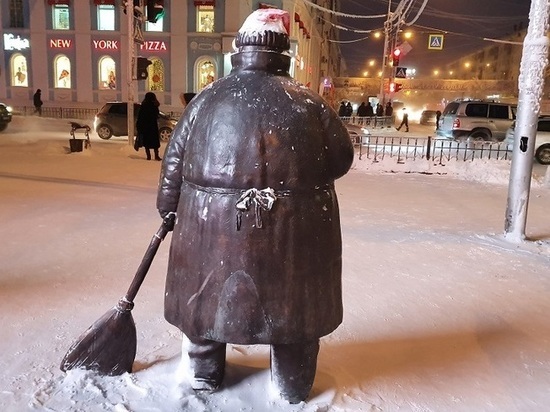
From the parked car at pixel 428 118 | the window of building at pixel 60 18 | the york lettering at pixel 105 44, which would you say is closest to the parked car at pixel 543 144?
the york lettering at pixel 105 44

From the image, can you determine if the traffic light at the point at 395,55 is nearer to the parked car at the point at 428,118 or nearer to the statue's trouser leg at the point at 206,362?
the parked car at the point at 428,118

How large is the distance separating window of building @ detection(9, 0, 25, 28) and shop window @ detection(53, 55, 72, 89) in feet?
9.71

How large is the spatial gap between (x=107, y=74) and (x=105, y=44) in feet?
5.64

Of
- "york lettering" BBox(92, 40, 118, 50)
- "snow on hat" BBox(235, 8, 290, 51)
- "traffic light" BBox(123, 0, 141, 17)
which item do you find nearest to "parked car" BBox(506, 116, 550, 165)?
"traffic light" BBox(123, 0, 141, 17)

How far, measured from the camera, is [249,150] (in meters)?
2.69

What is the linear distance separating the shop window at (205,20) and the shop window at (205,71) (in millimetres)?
1704

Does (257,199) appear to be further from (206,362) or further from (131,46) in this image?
(131,46)

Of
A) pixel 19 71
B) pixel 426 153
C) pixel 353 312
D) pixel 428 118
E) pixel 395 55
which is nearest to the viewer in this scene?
pixel 353 312

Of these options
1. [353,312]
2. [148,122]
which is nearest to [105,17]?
[148,122]

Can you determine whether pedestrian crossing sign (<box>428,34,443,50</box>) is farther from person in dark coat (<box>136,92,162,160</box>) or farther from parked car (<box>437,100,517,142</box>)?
person in dark coat (<box>136,92,162,160</box>)

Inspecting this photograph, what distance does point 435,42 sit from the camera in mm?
30469

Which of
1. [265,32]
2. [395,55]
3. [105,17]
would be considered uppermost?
[105,17]

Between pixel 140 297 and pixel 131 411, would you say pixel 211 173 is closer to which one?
pixel 131 411

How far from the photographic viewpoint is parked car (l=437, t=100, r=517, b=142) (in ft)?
69.1
